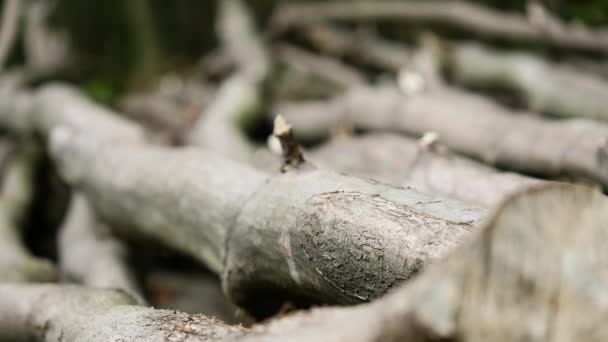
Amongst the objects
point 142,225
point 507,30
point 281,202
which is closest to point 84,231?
point 142,225

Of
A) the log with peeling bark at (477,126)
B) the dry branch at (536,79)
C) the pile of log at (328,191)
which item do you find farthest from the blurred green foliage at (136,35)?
the log with peeling bark at (477,126)

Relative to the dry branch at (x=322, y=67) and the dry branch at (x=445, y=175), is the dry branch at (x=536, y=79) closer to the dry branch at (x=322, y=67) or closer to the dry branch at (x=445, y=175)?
the dry branch at (x=322, y=67)

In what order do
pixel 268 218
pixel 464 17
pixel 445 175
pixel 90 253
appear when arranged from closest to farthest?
pixel 268 218 → pixel 445 175 → pixel 90 253 → pixel 464 17

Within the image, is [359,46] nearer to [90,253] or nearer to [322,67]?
[322,67]

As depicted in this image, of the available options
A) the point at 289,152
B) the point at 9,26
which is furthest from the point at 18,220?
the point at 289,152

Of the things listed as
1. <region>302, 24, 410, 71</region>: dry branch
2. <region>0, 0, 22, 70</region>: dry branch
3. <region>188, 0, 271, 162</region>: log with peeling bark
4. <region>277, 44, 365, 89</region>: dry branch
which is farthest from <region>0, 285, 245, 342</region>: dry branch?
<region>302, 24, 410, 71</region>: dry branch
